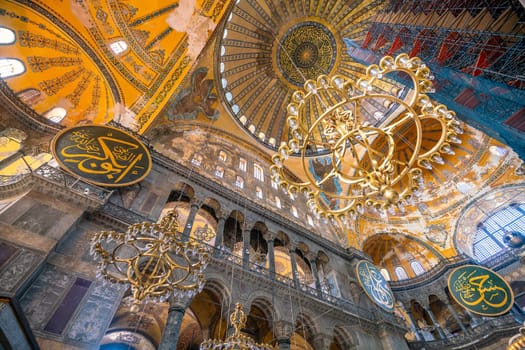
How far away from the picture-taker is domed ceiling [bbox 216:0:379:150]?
13.0 m

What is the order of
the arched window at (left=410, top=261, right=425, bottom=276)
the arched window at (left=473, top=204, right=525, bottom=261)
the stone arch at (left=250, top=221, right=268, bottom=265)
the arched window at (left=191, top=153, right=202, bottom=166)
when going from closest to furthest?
1. the stone arch at (left=250, top=221, right=268, bottom=265)
2. the arched window at (left=191, top=153, right=202, bottom=166)
3. the arched window at (left=473, top=204, right=525, bottom=261)
4. the arched window at (left=410, top=261, right=425, bottom=276)

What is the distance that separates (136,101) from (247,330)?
9767 mm

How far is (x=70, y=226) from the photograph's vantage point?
4.89 m

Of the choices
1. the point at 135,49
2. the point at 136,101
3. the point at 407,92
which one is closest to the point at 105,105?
the point at 136,101

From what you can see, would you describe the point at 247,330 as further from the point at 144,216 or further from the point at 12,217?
the point at 12,217

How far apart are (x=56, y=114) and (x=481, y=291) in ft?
60.5

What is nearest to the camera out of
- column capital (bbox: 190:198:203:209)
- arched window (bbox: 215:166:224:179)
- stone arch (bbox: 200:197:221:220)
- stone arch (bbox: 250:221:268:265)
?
column capital (bbox: 190:198:203:209)

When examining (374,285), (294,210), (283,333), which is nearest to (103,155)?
(283,333)

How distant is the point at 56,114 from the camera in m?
8.88

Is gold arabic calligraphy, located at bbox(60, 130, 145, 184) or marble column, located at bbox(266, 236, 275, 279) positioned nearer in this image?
gold arabic calligraphy, located at bbox(60, 130, 145, 184)

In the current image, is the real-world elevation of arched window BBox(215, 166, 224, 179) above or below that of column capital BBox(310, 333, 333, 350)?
above

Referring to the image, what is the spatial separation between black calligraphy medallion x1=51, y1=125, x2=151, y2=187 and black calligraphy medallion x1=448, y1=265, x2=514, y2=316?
42.4 ft

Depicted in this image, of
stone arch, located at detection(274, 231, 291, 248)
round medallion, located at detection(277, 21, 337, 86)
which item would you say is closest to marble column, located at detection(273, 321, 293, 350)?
stone arch, located at detection(274, 231, 291, 248)

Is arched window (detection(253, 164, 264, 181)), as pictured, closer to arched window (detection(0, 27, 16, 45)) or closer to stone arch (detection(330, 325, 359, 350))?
stone arch (detection(330, 325, 359, 350))
